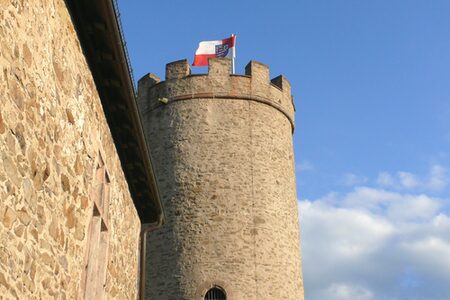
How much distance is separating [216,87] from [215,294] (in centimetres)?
566

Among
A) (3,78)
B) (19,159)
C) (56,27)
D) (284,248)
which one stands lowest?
(19,159)

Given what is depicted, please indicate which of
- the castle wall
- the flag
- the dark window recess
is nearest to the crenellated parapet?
the flag

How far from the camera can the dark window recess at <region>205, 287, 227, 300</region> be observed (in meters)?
14.2

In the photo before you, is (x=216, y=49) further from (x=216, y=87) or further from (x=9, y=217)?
(x=9, y=217)

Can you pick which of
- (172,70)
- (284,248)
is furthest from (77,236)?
(172,70)

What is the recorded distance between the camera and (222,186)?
15305mm

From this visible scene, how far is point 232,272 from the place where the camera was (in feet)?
47.3

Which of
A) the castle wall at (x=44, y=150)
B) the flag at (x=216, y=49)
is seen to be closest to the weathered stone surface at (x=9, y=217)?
the castle wall at (x=44, y=150)

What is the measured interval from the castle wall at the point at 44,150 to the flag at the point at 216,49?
11275 mm

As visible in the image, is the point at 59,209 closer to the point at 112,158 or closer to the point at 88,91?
the point at 88,91

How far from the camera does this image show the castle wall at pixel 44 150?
4.00 meters

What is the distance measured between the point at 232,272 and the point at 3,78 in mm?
11187

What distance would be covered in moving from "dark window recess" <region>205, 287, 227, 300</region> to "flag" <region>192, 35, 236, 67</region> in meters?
7.15

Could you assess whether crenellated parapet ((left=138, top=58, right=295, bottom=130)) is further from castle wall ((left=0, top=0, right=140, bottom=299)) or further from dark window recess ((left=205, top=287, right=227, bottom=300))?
castle wall ((left=0, top=0, right=140, bottom=299))
